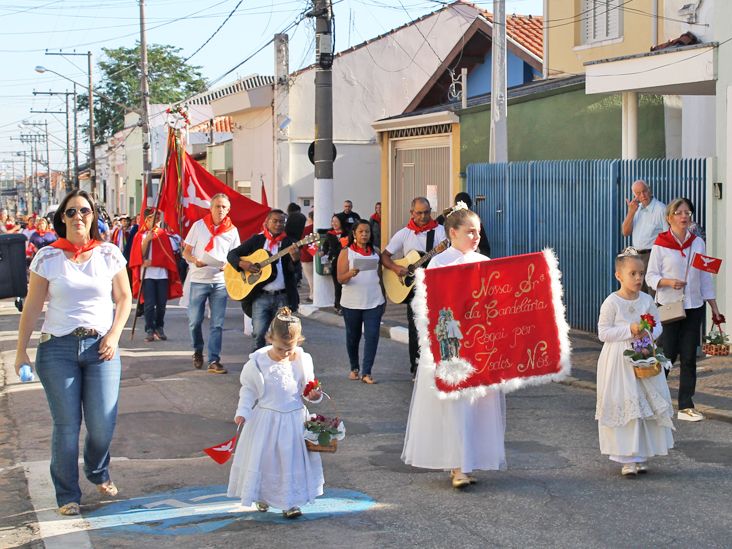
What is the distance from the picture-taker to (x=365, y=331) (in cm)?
1174

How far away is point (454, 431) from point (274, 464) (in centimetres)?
127

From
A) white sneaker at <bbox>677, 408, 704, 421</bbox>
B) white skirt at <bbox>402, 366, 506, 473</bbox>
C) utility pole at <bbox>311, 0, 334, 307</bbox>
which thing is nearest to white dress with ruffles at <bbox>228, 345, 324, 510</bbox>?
white skirt at <bbox>402, 366, 506, 473</bbox>

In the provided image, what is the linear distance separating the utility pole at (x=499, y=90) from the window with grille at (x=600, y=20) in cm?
389

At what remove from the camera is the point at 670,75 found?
43.9ft

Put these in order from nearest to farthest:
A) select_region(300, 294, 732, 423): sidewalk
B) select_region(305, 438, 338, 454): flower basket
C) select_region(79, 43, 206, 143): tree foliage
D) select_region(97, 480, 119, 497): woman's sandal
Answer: select_region(305, 438, 338, 454): flower basket
select_region(97, 480, 119, 497): woman's sandal
select_region(300, 294, 732, 423): sidewalk
select_region(79, 43, 206, 143): tree foliage

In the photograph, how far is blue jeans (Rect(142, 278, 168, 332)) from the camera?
605 inches

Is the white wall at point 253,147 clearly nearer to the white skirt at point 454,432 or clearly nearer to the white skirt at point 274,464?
the white skirt at point 454,432

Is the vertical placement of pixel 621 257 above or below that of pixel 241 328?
above

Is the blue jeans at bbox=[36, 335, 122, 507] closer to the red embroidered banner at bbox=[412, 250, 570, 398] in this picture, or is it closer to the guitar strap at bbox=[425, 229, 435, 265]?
the red embroidered banner at bbox=[412, 250, 570, 398]

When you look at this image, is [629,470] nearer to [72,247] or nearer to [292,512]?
[292,512]

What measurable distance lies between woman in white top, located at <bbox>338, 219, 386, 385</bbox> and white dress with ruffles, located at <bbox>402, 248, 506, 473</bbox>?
4.20m

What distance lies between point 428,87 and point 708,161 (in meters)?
17.8

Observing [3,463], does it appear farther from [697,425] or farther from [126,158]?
[126,158]

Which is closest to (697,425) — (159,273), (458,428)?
(458,428)
